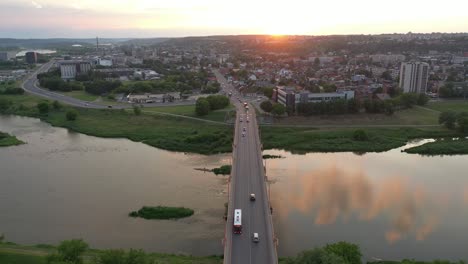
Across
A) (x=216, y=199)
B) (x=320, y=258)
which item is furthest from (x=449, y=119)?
(x=320, y=258)

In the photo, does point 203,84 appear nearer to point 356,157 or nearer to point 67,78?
point 67,78

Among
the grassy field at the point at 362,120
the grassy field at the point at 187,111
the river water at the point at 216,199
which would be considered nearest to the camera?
the river water at the point at 216,199

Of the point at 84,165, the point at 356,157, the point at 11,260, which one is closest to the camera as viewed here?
the point at 11,260

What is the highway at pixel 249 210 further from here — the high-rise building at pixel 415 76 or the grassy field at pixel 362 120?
the high-rise building at pixel 415 76

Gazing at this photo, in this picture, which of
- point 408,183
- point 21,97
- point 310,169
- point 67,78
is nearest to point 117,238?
point 310,169

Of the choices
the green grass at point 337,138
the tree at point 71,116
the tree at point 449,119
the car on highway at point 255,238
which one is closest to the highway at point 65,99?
the tree at point 71,116

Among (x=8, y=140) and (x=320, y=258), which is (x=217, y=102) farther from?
(x=320, y=258)

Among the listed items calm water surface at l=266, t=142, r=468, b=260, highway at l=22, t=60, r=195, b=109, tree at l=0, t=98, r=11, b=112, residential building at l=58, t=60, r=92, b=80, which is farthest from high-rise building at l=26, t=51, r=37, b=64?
calm water surface at l=266, t=142, r=468, b=260
